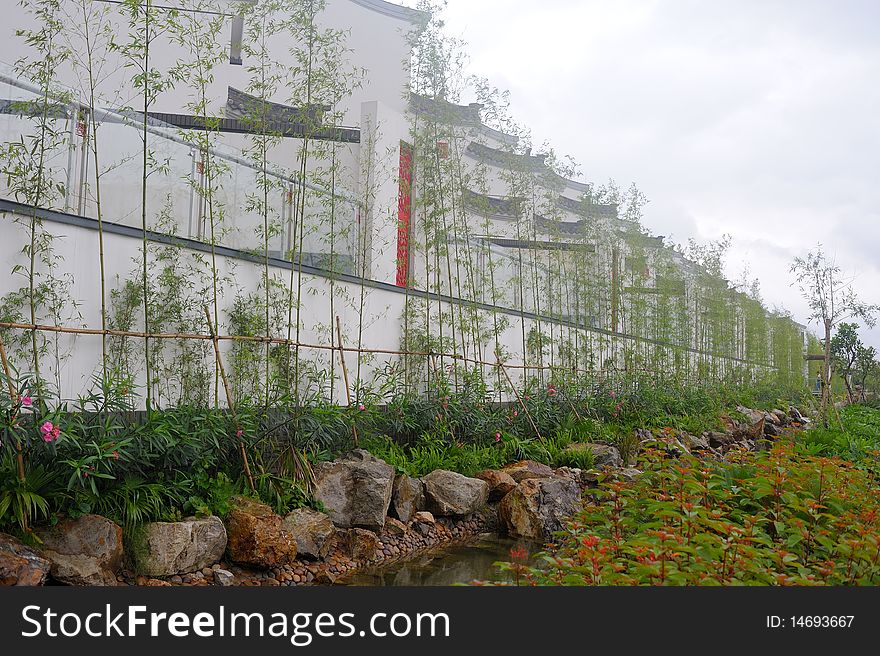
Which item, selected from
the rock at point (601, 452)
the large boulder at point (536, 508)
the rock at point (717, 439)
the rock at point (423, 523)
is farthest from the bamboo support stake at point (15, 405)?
the rock at point (717, 439)

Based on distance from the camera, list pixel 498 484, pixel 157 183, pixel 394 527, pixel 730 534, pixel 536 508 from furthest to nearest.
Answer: pixel 498 484
pixel 536 508
pixel 157 183
pixel 394 527
pixel 730 534

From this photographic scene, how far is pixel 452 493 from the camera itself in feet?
19.9

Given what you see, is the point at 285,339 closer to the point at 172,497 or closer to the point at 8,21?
the point at 172,497

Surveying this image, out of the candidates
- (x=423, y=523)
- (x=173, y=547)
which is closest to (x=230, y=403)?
(x=173, y=547)

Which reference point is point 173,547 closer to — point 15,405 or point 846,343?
point 15,405

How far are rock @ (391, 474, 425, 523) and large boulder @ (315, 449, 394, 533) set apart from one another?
9.2 inches

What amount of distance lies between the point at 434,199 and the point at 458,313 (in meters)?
1.38

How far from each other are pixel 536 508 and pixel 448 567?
119cm

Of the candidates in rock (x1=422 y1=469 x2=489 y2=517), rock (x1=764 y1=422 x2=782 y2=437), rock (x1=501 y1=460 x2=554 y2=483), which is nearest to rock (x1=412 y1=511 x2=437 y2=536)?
rock (x1=422 y1=469 x2=489 y2=517)

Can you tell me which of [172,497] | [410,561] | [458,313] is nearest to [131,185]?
[172,497]

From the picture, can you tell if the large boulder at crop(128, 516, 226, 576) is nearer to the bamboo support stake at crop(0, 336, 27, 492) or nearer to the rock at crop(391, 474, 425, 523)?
the bamboo support stake at crop(0, 336, 27, 492)

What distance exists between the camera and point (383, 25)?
1070 centimetres

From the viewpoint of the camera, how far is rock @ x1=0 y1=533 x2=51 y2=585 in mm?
3434

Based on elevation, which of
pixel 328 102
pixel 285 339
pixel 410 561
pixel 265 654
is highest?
pixel 328 102
